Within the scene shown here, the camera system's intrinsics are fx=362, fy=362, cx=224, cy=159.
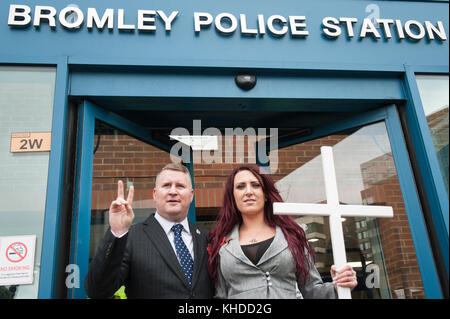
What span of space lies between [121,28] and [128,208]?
1.51 m

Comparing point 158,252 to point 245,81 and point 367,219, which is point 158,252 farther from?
point 367,219

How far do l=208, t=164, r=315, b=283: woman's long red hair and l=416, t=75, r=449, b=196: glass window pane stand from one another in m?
1.28

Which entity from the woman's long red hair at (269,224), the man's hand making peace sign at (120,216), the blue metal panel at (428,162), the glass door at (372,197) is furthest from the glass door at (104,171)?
the blue metal panel at (428,162)

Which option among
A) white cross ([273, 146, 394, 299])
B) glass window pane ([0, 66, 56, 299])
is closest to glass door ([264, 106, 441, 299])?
white cross ([273, 146, 394, 299])

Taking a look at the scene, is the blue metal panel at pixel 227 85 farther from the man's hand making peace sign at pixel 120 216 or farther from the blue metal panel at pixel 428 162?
the man's hand making peace sign at pixel 120 216

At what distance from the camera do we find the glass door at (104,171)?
227 cm

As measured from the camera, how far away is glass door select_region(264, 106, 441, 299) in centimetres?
262

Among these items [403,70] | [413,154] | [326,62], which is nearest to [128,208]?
[326,62]

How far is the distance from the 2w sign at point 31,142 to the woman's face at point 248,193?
126 cm

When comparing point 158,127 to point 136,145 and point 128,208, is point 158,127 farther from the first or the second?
point 128,208

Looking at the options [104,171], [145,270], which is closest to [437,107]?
[145,270]

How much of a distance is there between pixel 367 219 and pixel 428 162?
79 cm

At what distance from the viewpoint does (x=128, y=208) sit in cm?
176

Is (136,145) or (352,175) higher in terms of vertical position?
(136,145)
